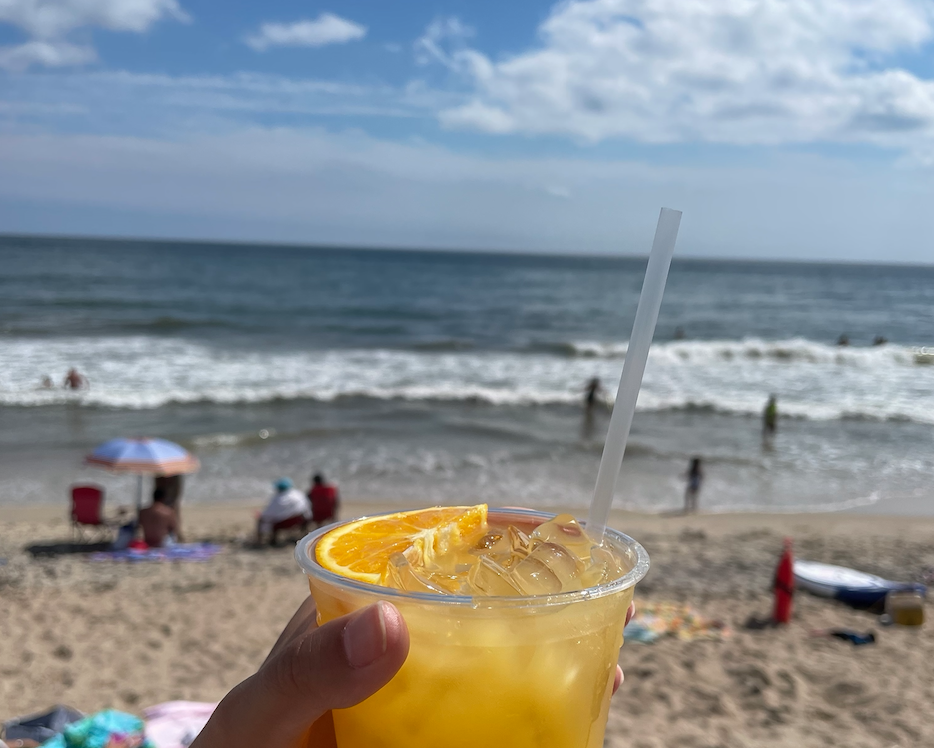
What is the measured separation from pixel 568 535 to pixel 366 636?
0.44 m

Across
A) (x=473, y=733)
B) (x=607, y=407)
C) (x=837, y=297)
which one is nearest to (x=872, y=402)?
(x=607, y=407)

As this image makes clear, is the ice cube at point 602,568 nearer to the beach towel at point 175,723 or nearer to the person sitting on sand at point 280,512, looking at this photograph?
the beach towel at point 175,723

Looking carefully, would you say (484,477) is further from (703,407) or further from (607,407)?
(703,407)

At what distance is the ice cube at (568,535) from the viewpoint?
129 centimetres

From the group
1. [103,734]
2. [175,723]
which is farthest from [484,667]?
[175,723]

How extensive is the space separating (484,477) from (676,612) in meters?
6.13

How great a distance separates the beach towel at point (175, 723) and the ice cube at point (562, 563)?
3.63 m

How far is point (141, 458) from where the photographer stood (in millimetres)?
10070

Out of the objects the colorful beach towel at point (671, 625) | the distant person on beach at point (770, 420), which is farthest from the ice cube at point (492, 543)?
the distant person on beach at point (770, 420)

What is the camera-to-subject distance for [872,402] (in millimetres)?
20906

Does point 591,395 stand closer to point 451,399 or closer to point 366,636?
point 451,399

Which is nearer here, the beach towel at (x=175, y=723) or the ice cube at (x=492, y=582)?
the ice cube at (x=492, y=582)

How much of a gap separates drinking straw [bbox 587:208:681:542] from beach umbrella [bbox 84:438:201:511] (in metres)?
9.79

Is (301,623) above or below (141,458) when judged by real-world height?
above
